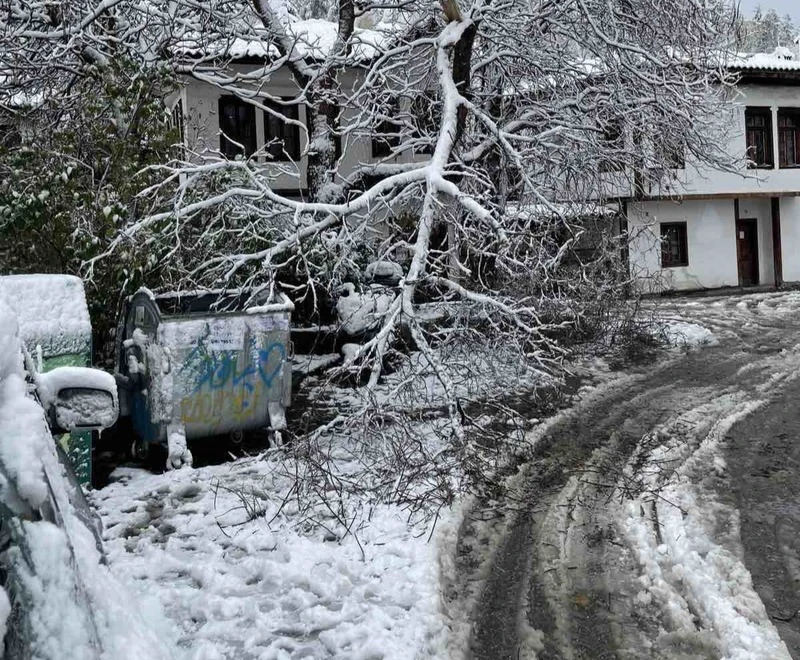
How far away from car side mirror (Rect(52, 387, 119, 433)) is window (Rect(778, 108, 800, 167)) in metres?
25.2

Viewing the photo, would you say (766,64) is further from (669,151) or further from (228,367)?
(228,367)

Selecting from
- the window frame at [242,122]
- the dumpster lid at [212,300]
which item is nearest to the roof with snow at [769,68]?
the window frame at [242,122]

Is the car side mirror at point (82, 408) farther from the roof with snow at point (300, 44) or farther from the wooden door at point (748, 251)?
the wooden door at point (748, 251)

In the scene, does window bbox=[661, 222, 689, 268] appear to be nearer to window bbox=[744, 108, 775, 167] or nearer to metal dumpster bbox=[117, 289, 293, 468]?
window bbox=[744, 108, 775, 167]

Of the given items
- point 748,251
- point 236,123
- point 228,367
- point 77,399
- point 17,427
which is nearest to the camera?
point 17,427

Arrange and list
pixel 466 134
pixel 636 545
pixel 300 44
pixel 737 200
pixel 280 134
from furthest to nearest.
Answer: pixel 737 200 → pixel 280 134 → pixel 300 44 → pixel 466 134 → pixel 636 545

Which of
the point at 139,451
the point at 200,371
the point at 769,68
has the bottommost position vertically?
the point at 139,451

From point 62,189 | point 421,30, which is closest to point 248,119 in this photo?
point 421,30

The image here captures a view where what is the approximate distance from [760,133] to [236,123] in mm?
15427

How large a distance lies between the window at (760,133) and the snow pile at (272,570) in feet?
70.8

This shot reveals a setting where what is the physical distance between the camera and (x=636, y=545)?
4.91 m

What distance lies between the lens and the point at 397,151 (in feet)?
37.5

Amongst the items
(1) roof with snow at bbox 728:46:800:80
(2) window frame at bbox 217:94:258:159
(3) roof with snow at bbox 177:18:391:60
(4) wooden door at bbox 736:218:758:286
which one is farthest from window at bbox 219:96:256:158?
(4) wooden door at bbox 736:218:758:286

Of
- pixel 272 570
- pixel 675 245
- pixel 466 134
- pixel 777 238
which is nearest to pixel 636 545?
pixel 272 570
